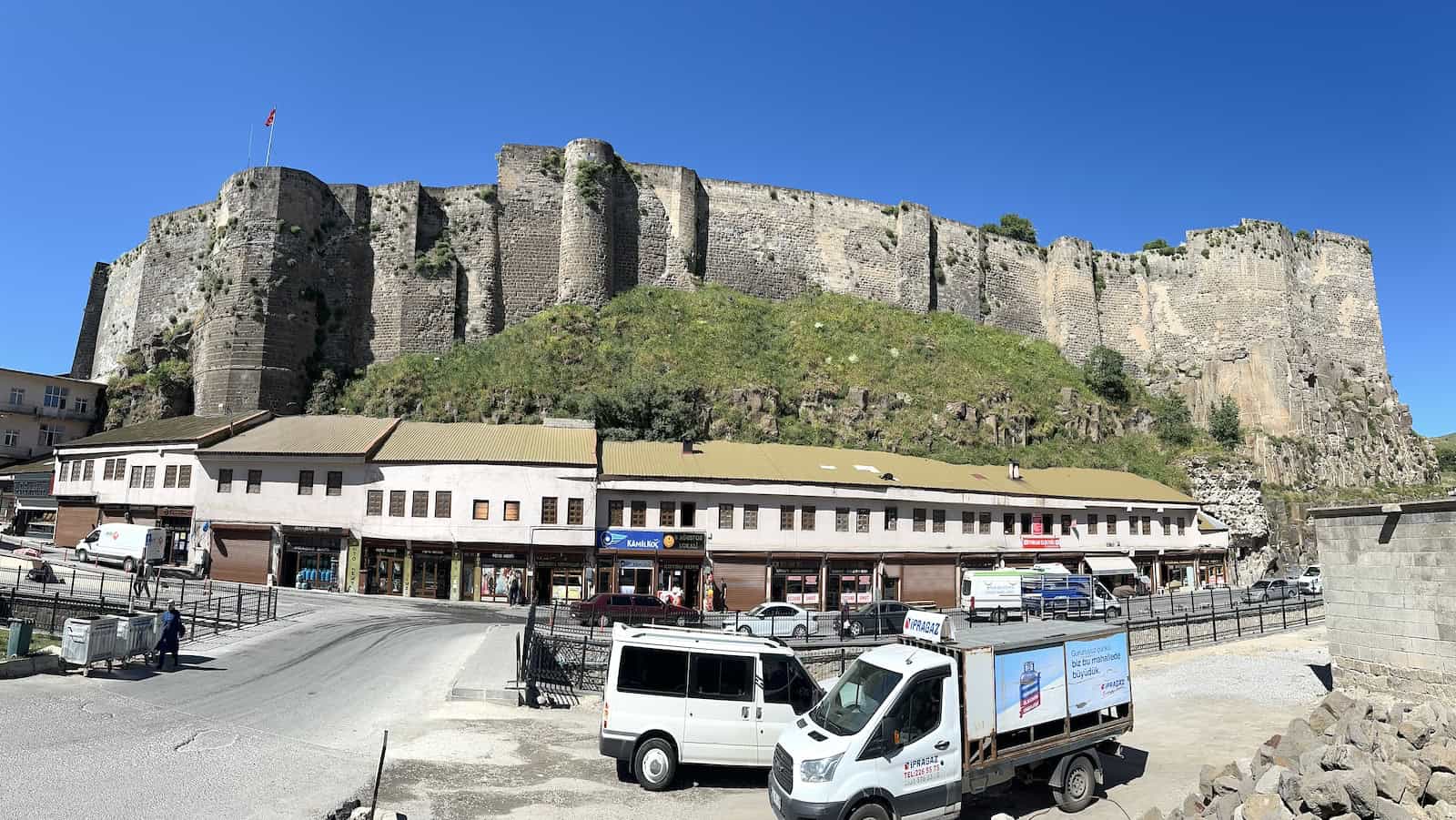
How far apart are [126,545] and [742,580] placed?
25.4 meters

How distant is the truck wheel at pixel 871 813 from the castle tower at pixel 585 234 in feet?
158

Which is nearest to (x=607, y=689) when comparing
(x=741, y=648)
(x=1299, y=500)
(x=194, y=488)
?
(x=741, y=648)

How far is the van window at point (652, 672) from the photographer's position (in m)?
12.4

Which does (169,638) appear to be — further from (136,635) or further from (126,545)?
(126,545)

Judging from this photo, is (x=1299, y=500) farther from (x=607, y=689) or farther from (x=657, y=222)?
(x=607, y=689)

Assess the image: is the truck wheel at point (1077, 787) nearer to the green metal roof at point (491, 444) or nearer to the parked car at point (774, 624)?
the parked car at point (774, 624)

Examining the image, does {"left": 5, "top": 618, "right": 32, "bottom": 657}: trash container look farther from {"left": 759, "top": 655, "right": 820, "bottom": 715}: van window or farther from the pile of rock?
the pile of rock

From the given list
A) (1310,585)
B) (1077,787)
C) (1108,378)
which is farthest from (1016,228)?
(1077,787)

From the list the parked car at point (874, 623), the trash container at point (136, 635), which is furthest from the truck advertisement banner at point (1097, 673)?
the trash container at point (136, 635)

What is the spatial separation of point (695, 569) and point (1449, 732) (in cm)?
2639

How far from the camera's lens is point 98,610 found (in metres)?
24.3

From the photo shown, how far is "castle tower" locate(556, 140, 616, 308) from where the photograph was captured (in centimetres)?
5559

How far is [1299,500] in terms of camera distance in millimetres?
51500

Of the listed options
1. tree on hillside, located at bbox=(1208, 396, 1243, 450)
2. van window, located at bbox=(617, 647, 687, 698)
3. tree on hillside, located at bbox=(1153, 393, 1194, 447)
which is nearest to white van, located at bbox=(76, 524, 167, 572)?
van window, located at bbox=(617, 647, 687, 698)
